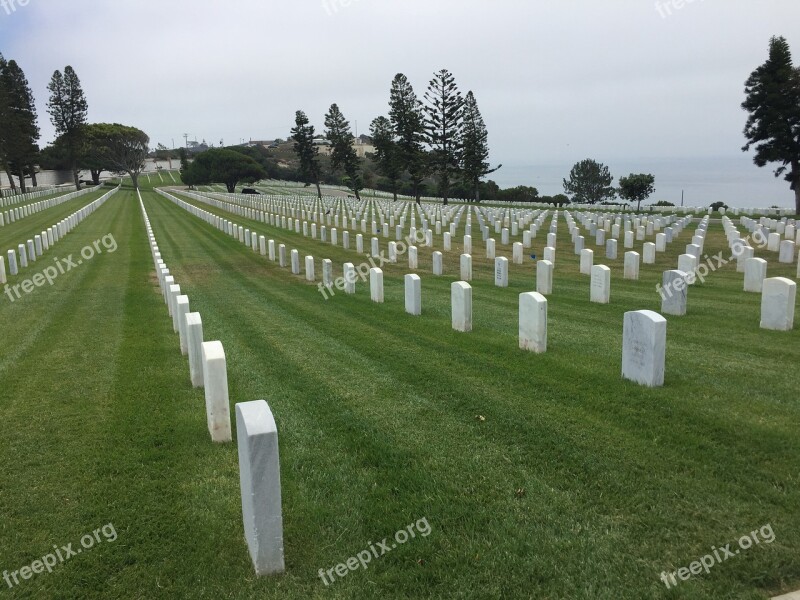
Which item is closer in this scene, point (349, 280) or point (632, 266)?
→ point (349, 280)

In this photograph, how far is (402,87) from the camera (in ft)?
221

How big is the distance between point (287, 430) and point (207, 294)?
9173 mm

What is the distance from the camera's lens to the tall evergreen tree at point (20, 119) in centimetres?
6381

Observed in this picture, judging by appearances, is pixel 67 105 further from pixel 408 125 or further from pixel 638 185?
pixel 638 185

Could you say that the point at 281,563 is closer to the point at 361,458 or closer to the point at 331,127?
the point at 361,458

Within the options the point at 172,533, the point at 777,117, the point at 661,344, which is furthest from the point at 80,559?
the point at 777,117

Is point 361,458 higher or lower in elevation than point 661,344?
lower

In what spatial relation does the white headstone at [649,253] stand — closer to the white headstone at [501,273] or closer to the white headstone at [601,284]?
the white headstone at [501,273]

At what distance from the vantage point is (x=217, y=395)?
5.17 meters
